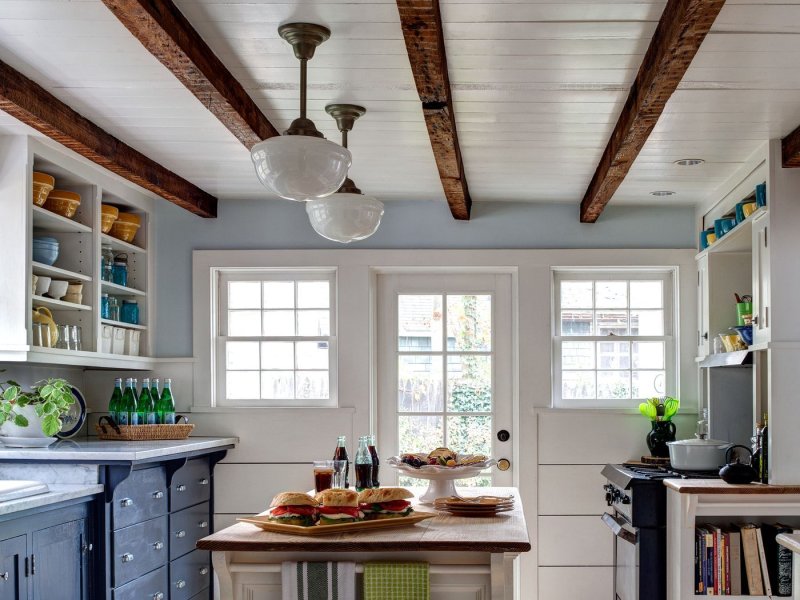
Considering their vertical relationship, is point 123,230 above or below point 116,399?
above

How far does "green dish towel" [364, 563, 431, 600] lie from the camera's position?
2.87 metres

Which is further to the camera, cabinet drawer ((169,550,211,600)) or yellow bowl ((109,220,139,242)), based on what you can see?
yellow bowl ((109,220,139,242))

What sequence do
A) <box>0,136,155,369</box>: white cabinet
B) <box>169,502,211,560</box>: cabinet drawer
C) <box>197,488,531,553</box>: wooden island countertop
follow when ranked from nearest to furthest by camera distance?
<box>197,488,531,553</box>: wooden island countertop < <box>0,136,155,369</box>: white cabinet < <box>169,502,211,560</box>: cabinet drawer

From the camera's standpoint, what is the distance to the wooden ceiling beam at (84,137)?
3.35 m

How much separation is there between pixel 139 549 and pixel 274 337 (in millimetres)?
1636

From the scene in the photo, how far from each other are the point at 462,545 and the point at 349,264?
3.05 meters

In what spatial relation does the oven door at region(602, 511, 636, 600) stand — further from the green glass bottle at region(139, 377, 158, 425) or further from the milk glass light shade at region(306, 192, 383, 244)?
the green glass bottle at region(139, 377, 158, 425)

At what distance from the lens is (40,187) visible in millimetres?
4375

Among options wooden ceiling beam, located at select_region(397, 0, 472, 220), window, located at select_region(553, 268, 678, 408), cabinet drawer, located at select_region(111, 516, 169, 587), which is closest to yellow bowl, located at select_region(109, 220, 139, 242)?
cabinet drawer, located at select_region(111, 516, 169, 587)

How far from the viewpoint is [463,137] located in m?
4.20

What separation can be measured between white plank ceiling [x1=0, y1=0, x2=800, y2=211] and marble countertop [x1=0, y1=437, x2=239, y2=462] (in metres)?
1.37

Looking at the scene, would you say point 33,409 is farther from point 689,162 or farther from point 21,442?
point 689,162

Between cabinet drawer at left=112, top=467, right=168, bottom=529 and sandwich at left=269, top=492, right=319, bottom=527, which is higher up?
sandwich at left=269, top=492, right=319, bottom=527

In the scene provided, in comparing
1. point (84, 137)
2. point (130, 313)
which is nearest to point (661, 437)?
point (130, 313)
